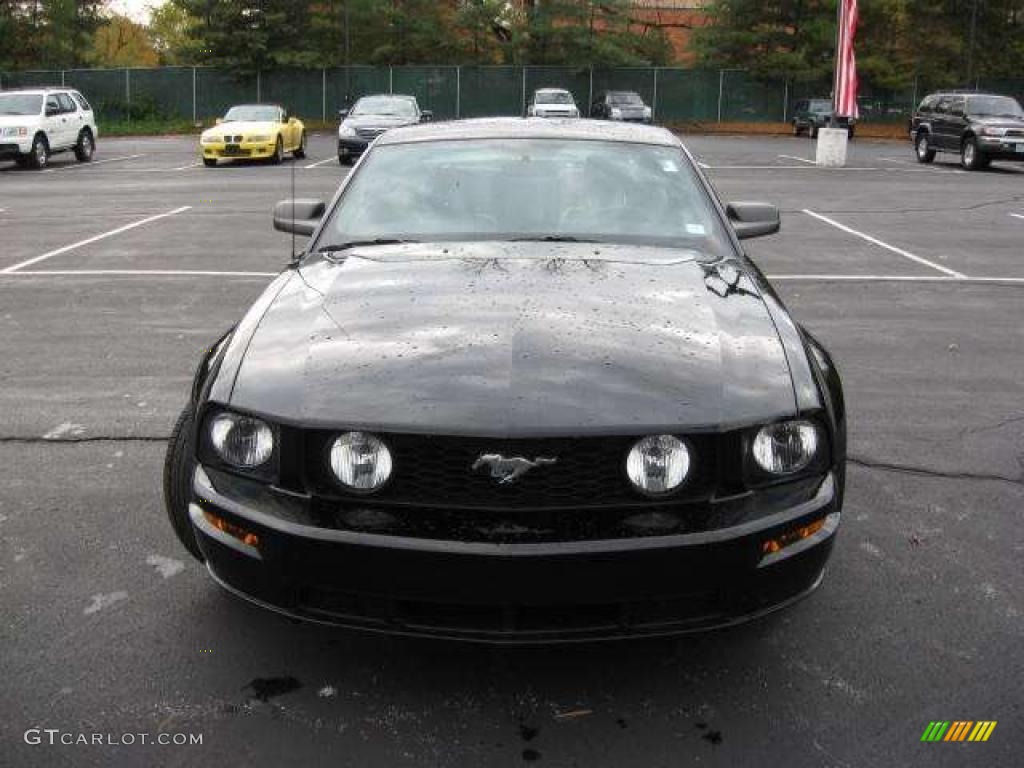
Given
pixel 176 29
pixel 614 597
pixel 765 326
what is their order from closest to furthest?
pixel 614 597, pixel 765 326, pixel 176 29

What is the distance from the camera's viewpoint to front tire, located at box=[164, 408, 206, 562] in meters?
3.11

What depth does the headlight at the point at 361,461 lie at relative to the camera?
2.74m

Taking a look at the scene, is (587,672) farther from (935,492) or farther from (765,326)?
(935,492)

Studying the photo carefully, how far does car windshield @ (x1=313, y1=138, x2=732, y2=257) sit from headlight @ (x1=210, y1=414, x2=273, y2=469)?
4.59ft

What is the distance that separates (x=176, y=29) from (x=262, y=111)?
55.9 m

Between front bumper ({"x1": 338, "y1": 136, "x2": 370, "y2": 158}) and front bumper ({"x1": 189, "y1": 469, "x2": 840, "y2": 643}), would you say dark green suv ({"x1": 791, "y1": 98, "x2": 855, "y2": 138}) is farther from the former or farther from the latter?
front bumper ({"x1": 189, "y1": 469, "x2": 840, "y2": 643})

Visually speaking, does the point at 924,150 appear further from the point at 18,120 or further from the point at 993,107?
the point at 18,120

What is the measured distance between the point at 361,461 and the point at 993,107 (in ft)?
84.1

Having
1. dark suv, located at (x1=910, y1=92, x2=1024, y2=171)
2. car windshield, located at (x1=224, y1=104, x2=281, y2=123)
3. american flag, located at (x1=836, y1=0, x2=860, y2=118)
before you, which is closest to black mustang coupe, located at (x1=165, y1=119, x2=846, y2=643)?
american flag, located at (x1=836, y1=0, x2=860, y2=118)

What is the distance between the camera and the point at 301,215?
193 inches

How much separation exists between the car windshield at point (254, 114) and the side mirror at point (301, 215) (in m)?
21.9

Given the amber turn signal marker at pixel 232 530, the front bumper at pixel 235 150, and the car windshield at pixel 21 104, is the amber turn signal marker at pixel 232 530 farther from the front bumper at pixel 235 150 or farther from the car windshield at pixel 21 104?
the car windshield at pixel 21 104

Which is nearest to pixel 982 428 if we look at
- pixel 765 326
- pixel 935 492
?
pixel 935 492

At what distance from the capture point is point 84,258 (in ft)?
36.0
